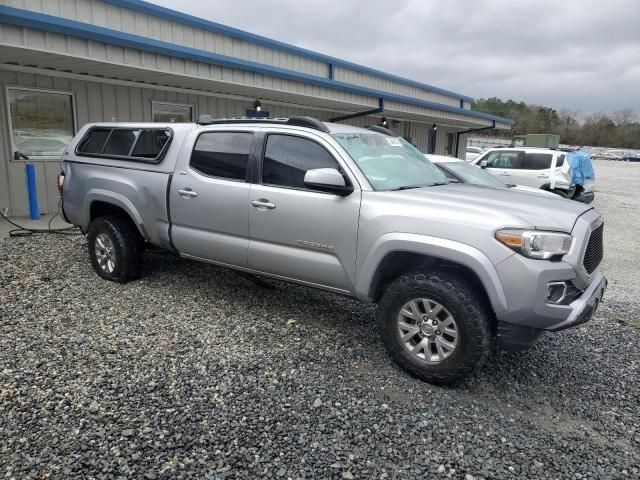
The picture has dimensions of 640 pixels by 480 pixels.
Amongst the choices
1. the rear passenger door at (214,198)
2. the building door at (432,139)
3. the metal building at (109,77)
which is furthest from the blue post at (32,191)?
the building door at (432,139)

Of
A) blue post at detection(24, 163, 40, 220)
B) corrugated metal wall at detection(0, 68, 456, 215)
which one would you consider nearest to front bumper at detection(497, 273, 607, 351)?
blue post at detection(24, 163, 40, 220)

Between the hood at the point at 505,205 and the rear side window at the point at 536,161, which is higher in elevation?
the rear side window at the point at 536,161

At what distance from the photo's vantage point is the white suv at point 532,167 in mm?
12368

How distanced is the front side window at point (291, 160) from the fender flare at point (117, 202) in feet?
5.54

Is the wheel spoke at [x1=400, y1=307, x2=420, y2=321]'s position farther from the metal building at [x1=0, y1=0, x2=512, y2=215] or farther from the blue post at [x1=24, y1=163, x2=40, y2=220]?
the blue post at [x1=24, y1=163, x2=40, y2=220]

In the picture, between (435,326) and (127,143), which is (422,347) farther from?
(127,143)

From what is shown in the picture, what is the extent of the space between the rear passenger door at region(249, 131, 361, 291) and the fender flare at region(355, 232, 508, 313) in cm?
16

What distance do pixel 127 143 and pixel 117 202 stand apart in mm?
699

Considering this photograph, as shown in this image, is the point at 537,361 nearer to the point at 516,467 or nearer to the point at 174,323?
the point at 516,467

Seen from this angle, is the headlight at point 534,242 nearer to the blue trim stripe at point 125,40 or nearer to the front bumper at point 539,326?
the front bumper at point 539,326

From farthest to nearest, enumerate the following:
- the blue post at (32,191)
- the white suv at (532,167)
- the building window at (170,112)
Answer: the white suv at (532,167) < the building window at (170,112) < the blue post at (32,191)

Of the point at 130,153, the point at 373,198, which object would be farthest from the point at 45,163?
the point at 373,198

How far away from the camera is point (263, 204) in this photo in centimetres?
414

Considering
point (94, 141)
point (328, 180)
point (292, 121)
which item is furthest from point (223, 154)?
point (94, 141)
